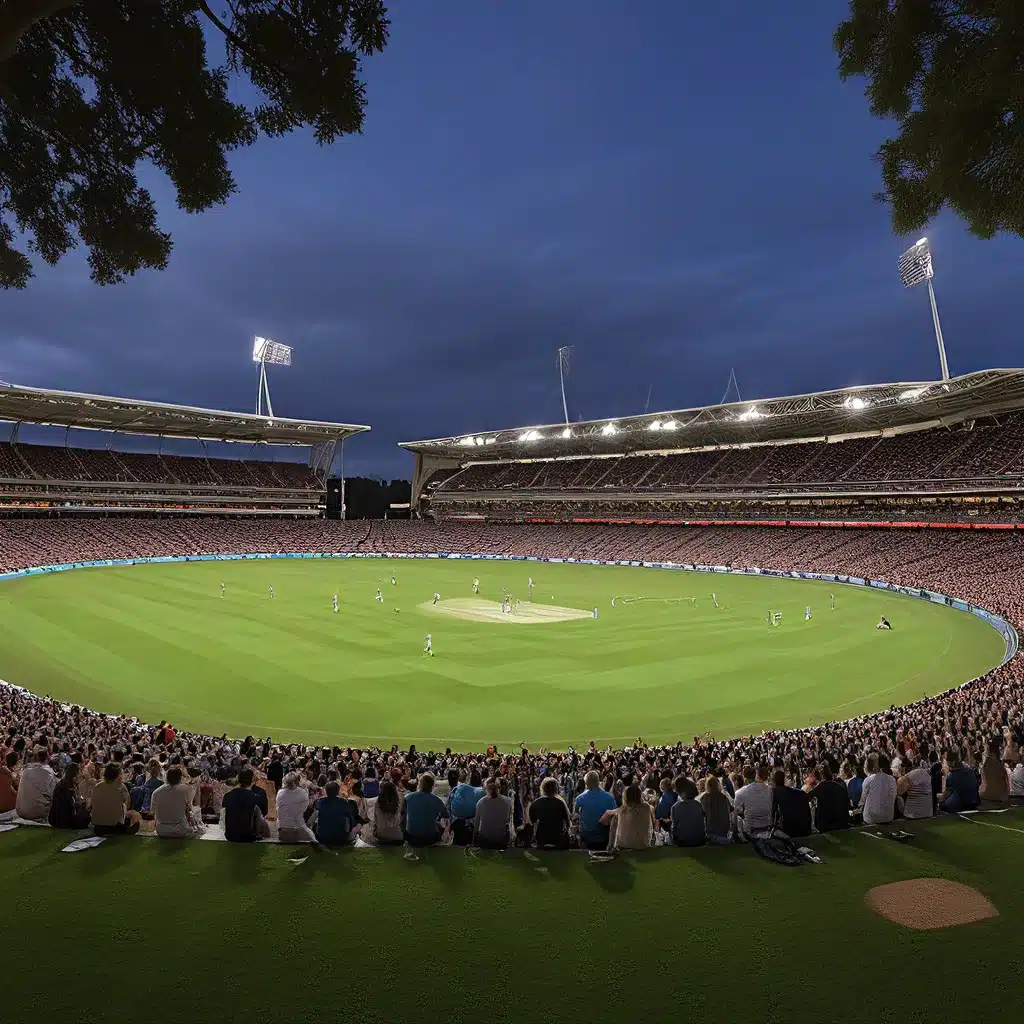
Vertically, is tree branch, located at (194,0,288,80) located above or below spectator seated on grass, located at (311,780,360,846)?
above

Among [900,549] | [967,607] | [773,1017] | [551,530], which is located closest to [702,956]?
[773,1017]

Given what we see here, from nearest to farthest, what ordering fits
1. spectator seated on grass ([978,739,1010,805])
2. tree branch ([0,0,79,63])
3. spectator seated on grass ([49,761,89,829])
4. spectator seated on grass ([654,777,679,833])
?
tree branch ([0,0,79,63]) < spectator seated on grass ([49,761,89,829]) < spectator seated on grass ([654,777,679,833]) < spectator seated on grass ([978,739,1010,805])

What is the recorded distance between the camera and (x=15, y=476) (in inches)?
2997

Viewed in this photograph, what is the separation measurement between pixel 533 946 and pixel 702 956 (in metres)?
1.38

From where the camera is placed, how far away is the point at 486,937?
5785mm

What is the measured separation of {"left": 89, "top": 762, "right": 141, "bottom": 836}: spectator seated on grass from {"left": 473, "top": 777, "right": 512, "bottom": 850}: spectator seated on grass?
12.8ft

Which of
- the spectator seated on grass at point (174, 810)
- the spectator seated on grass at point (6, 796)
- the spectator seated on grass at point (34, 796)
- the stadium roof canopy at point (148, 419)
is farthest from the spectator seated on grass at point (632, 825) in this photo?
the stadium roof canopy at point (148, 419)

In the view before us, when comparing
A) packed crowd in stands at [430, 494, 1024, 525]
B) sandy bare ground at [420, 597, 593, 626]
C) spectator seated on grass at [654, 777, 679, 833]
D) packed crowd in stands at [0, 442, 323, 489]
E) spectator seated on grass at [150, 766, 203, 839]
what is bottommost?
spectator seated on grass at [654, 777, 679, 833]

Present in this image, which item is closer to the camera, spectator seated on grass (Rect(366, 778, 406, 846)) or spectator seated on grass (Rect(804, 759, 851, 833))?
spectator seated on grass (Rect(366, 778, 406, 846))

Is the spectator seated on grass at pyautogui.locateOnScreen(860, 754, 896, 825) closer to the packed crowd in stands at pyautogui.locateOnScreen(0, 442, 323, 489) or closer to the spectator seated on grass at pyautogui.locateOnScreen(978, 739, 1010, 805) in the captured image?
the spectator seated on grass at pyautogui.locateOnScreen(978, 739, 1010, 805)

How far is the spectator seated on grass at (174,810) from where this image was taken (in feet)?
24.5

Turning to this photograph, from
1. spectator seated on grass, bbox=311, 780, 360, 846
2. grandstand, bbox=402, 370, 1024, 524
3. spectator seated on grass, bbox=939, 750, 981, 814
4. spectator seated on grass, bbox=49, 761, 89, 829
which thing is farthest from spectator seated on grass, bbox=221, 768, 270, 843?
grandstand, bbox=402, 370, 1024, 524

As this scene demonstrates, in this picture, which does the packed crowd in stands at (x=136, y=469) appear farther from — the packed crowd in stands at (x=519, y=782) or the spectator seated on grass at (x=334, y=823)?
the spectator seated on grass at (x=334, y=823)

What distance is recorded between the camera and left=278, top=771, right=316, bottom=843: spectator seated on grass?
7.54 metres
